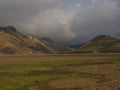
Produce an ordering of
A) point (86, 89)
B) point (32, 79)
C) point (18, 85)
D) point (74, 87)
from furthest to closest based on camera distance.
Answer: point (32, 79) → point (18, 85) → point (74, 87) → point (86, 89)

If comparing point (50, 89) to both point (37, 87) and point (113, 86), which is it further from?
point (113, 86)

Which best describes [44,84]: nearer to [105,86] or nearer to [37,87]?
[37,87]

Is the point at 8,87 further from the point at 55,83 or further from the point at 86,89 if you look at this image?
the point at 86,89

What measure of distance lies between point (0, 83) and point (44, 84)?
33.2 feet

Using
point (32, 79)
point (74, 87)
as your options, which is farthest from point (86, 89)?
point (32, 79)

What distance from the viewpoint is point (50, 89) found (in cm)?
5800

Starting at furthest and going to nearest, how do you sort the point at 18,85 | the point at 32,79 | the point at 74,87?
the point at 32,79 < the point at 18,85 < the point at 74,87

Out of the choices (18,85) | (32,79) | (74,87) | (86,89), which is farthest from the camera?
(32,79)

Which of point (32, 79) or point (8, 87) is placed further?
point (32, 79)

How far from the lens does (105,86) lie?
2244 inches

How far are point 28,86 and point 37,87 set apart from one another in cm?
253

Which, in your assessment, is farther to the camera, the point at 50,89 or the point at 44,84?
the point at 44,84

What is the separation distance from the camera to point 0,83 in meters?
65.3

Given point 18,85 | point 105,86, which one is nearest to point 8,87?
point 18,85
